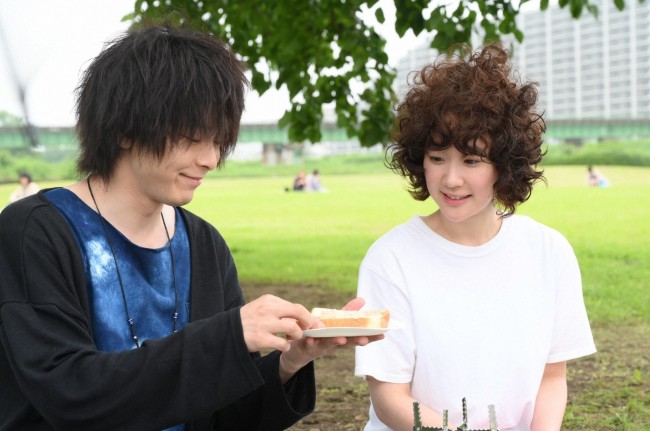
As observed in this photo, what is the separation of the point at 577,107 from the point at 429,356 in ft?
228

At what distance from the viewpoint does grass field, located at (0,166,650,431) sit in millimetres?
5871

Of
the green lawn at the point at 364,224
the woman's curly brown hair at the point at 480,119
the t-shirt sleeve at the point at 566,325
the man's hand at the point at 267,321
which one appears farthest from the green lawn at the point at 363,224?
the man's hand at the point at 267,321

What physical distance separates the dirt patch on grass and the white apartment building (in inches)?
2144

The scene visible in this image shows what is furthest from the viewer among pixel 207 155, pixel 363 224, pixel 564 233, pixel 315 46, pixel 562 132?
pixel 562 132

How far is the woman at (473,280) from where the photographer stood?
2631 mm

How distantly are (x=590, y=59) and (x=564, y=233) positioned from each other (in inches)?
2014

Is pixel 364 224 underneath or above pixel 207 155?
underneath

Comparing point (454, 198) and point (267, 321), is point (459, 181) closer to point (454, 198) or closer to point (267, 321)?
point (454, 198)

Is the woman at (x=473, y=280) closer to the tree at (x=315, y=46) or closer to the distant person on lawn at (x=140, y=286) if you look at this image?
the distant person on lawn at (x=140, y=286)

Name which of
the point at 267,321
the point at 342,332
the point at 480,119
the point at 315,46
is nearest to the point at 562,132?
the point at 315,46

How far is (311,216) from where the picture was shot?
26094 millimetres

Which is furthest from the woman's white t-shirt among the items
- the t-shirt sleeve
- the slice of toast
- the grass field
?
the grass field

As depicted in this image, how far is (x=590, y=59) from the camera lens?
2630 inches

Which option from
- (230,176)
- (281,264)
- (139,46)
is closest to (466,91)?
(139,46)
